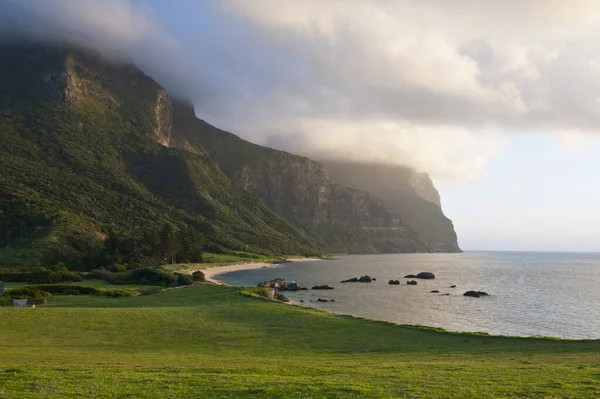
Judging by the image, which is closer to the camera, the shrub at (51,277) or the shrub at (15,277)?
the shrub at (51,277)

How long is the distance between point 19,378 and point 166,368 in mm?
7874

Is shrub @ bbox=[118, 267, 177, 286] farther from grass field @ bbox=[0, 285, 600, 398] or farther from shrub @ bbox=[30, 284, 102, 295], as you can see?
grass field @ bbox=[0, 285, 600, 398]

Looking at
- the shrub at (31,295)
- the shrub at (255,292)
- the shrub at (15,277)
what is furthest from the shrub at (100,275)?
the shrub at (255,292)

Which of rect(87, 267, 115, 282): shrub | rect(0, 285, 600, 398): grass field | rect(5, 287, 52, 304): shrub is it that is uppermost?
rect(0, 285, 600, 398): grass field

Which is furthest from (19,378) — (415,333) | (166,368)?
(415,333)

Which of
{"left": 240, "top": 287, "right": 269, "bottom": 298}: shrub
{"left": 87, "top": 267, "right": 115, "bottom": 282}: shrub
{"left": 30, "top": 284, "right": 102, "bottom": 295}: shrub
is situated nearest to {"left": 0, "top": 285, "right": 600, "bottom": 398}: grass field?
{"left": 240, "top": 287, "right": 269, "bottom": 298}: shrub

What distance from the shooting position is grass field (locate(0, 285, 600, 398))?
20.5 meters

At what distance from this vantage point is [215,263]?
591ft

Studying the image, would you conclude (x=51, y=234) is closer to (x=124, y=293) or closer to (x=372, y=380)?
(x=124, y=293)

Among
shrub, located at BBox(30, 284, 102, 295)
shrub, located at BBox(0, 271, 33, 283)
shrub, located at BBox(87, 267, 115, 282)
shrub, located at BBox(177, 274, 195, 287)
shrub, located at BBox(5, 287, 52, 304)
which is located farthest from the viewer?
shrub, located at BBox(87, 267, 115, 282)

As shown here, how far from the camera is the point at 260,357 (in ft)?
115

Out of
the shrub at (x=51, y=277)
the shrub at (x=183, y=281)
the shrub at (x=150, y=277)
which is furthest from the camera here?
the shrub at (x=150, y=277)

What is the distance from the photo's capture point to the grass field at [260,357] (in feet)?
67.4

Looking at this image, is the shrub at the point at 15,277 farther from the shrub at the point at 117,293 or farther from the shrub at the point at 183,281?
the shrub at the point at 183,281
